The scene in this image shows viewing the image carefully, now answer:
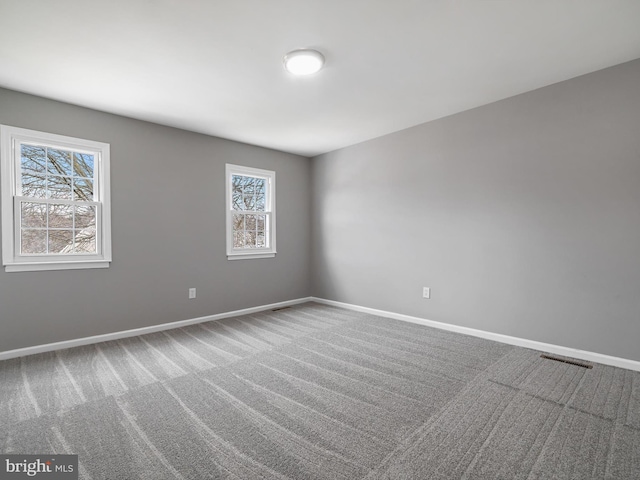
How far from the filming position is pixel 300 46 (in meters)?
2.25

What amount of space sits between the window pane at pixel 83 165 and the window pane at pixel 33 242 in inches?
26.8

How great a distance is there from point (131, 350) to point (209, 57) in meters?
2.78

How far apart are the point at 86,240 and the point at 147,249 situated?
1.91 ft

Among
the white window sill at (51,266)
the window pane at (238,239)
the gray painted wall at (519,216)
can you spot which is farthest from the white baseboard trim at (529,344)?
the white window sill at (51,266)

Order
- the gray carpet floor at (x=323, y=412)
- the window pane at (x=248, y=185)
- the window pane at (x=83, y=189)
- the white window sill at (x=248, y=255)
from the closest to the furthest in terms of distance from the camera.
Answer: the gray carpet floor at (x=323, y=412), the window pane at (x=83, y=189), the white window sill at (x=248, y=255), the window pane at (x=248, y=185)

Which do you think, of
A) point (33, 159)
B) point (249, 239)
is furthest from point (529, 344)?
point (33, 159)

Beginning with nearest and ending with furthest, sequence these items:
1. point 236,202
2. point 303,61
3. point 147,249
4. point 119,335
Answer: point 303,61
point 119,335
point 147,249
point 236,202

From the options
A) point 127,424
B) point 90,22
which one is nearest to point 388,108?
point 90,22

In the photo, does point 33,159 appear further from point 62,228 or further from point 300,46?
point 300,46

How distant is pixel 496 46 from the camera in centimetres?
227

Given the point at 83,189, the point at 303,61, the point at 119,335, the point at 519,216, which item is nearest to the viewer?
the point at 303,61

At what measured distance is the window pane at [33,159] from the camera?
9.76 ft

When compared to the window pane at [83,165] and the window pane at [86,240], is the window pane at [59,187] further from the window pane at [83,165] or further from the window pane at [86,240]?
the window pane at [86,240]

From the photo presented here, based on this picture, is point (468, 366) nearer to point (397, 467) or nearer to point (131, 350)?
point (397, 467)
